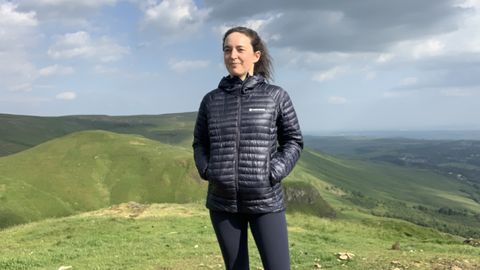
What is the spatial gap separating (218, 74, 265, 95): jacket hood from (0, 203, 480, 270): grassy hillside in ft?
34.0

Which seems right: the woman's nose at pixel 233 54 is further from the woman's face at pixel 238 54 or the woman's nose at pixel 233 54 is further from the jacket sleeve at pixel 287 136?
the jacket sleeve at pixel 287 136

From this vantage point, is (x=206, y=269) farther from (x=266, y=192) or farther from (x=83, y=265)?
(x=266, y=192)

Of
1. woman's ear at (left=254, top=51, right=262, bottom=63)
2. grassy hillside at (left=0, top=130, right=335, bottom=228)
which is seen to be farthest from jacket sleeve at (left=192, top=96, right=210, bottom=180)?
grassy hillside at (left=0, top=130, right=335, bottom=228)

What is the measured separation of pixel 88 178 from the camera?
142 m

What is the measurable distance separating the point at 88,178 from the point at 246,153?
144385mm

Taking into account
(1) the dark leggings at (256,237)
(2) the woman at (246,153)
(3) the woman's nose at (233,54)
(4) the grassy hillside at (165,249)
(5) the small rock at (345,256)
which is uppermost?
(3) the woman's nose at (233,54)

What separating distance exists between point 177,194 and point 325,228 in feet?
351

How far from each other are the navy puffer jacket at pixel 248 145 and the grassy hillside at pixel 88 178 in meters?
111

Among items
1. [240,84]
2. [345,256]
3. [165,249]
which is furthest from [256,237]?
[165,249]

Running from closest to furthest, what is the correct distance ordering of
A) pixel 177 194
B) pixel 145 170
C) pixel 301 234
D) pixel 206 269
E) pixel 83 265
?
pixel 206 269 → pixel 83 265 → pixel 301 234 → pixel 177 194 → pixel 145 170

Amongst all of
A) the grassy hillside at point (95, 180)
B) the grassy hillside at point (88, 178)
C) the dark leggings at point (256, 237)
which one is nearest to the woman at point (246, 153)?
the dark leggings at point (256, 237)

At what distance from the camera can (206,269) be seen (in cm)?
1495

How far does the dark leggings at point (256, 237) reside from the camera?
5.81 metres

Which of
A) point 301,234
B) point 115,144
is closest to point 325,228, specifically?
point 301,234
